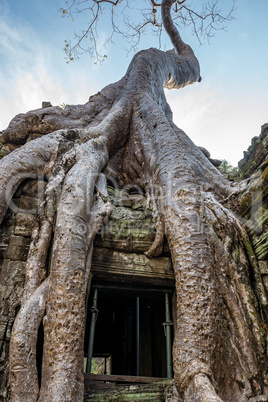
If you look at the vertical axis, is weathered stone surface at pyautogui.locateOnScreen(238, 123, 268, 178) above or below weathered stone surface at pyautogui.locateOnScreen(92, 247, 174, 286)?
above

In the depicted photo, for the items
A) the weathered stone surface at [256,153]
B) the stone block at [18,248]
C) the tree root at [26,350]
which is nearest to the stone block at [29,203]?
the stone block at [18,248]

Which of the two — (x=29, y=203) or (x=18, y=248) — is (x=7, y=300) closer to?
(x=18, y=248)

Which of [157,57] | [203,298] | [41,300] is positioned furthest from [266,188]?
[157,57]

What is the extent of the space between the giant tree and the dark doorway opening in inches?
38.7

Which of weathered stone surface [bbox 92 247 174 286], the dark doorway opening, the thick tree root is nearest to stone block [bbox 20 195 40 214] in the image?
weathered stone surface [bbox 92 247 174 286]

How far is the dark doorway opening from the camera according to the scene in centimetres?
394

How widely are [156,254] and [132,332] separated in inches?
121

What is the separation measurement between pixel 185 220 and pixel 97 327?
4438 millimetres

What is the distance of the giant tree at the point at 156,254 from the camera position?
164cm

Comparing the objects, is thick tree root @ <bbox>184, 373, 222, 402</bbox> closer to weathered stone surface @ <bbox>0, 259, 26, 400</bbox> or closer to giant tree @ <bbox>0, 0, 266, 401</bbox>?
giant tree @ <bbox>0, 0, 266, 401</bbox>

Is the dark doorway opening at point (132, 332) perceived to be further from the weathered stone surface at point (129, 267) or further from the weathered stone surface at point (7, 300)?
the weathered stone surface at point (7, 300)

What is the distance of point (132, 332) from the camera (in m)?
4.96

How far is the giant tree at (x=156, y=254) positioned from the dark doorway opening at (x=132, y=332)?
983mm

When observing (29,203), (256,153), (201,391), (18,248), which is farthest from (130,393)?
(256,153)
